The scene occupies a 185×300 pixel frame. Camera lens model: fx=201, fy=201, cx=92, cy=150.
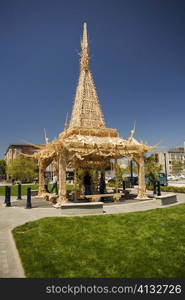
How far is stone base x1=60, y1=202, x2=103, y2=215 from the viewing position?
10742 mm

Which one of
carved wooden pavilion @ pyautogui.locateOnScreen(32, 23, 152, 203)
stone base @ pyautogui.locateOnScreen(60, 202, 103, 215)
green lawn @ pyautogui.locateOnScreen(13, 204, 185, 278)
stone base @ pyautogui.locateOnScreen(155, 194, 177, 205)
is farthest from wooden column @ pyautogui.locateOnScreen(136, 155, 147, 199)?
green lawn @ pyautogui.locateOnScreen(13, 204, 185, 278)

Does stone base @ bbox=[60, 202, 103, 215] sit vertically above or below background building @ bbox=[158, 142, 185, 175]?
below

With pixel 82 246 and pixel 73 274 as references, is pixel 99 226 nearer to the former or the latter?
pixel 82 246

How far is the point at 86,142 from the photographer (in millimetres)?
14562

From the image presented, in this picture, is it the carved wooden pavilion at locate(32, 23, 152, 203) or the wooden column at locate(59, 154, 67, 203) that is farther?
the carved wooden pavilion at locate(32, 23, 152, 203)

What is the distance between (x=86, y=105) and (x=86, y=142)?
4.90m

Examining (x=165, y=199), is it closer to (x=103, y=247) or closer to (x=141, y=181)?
(x=141, y=181)

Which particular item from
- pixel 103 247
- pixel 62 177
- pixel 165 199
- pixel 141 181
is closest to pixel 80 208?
pixel 62 177

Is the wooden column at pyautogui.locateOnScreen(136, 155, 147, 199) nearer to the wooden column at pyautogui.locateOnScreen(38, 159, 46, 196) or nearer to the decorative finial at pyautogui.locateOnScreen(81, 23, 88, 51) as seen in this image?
the wooden column at pyautogui.locateOnScreen(38, 159, 46, 196)

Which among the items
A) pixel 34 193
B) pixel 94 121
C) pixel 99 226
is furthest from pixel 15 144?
pixel 99 226

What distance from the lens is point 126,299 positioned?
3.54m

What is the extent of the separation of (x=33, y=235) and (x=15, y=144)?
3865 inches

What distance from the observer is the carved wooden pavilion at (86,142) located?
1395 centimetres

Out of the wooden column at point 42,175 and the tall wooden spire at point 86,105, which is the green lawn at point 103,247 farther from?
the wooden column at point 42,175
